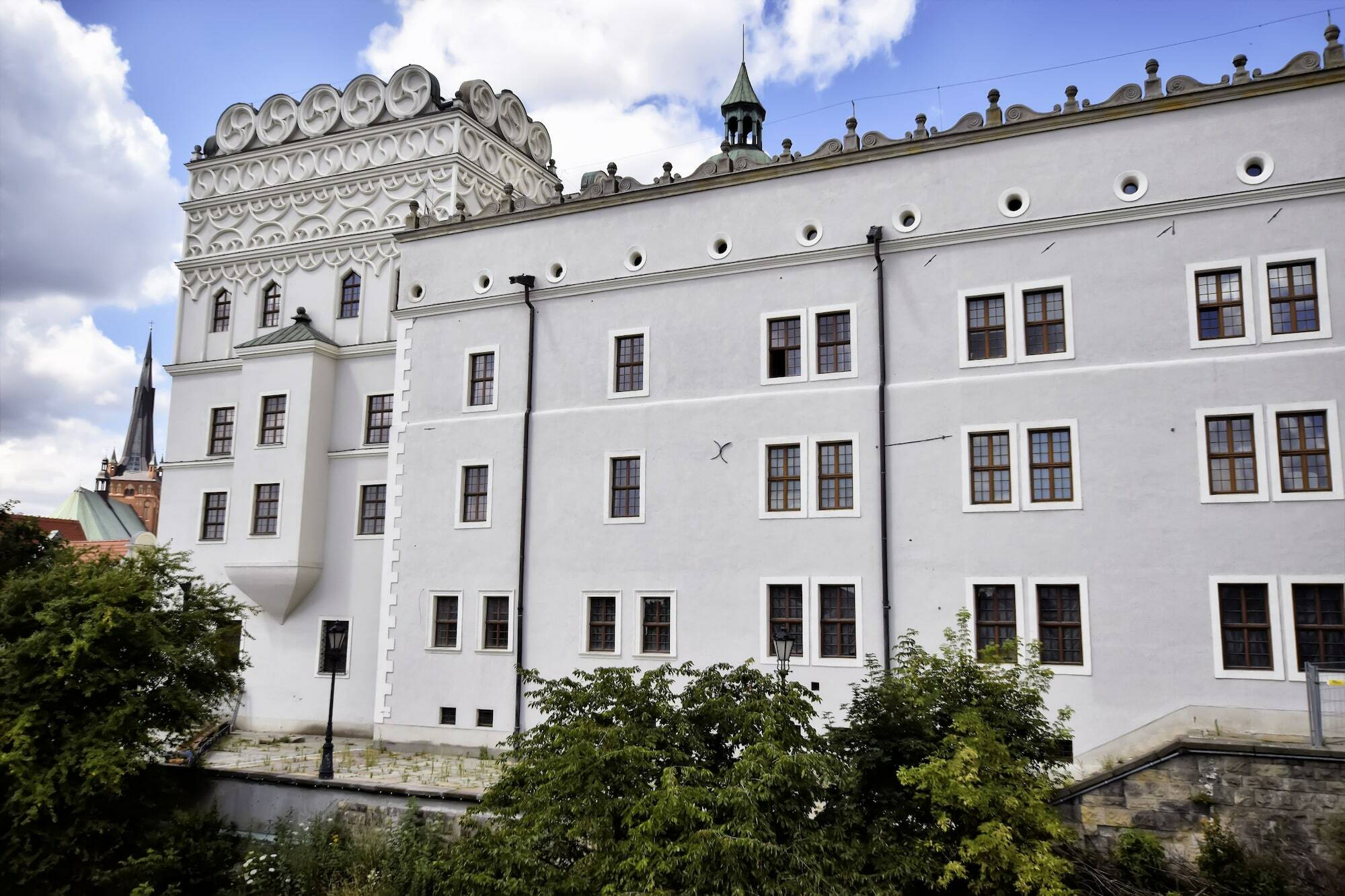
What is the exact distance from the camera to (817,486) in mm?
20438

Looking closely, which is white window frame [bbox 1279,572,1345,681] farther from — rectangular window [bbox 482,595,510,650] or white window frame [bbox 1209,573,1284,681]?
rectangular window [bbox 482,595,510,650]

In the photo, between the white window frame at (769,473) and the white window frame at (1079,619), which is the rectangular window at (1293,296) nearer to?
the white window frame at (1079,619)

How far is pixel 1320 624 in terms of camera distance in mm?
16469

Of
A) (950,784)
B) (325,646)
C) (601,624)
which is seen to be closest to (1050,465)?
(950,784)

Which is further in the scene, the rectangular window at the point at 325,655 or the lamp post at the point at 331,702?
the rectangular window at the point at 325,655

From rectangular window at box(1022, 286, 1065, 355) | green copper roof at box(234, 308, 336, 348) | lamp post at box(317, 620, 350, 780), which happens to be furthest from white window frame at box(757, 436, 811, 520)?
green copper roof at box(234, 308, 336, 348)

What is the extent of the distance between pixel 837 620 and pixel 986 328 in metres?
6.19

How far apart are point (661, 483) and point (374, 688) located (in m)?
9.42

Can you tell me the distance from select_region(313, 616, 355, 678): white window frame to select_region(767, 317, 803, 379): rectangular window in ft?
41.1

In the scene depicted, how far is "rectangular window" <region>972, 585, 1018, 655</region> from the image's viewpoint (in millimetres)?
18484

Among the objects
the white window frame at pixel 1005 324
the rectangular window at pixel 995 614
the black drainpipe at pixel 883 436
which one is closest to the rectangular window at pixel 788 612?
the black drainpipe at pixel 883 436

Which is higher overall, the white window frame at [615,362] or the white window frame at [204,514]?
the white window frame at [615,362]

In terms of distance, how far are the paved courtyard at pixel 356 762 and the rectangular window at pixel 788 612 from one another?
232 inches

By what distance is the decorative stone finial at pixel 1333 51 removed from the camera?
17406 millimetres
